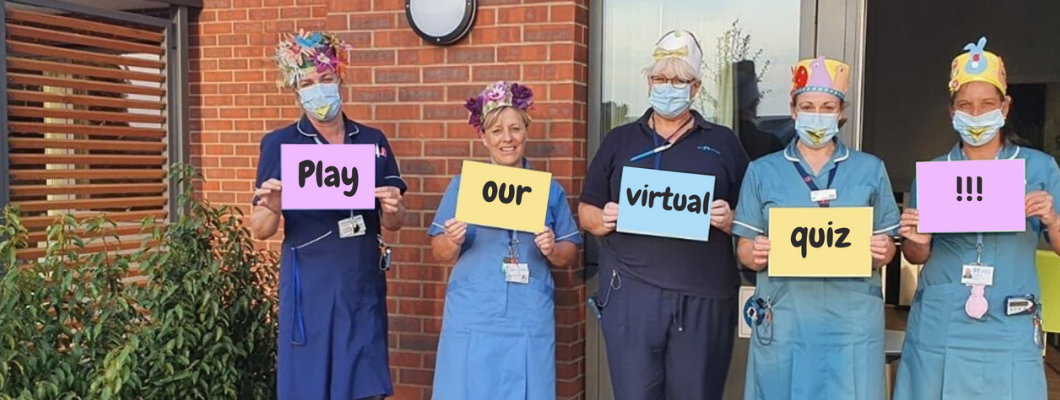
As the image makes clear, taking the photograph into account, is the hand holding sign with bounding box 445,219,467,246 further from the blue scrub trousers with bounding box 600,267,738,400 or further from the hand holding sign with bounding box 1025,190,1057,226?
the hand holding sign with bounding box 1025,190,1057,226

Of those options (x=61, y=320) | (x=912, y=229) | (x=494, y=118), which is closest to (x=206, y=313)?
(x=61, y=320)

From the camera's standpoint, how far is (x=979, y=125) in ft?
8.43

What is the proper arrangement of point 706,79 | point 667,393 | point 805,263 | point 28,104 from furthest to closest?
1. point 28,104
2. point 706,79
3. point 667,393
4. point 805,263

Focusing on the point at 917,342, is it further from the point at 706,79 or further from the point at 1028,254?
the point at 706,79

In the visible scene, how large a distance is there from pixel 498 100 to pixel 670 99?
0.58 m

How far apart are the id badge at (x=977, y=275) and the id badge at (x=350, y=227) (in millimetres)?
1993

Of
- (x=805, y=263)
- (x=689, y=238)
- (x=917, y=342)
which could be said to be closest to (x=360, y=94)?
(x=689, y=238)

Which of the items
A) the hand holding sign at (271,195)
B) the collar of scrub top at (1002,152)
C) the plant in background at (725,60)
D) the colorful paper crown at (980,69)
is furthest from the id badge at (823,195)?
the hand holding sign at (271,195)

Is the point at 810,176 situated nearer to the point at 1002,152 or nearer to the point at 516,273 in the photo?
the point at 1002,152

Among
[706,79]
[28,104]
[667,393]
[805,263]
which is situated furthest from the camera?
[28,104]

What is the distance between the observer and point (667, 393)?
2859mm

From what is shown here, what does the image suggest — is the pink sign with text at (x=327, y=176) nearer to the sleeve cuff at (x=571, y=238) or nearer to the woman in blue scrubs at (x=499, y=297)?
the woman in blue scrubs at (x=499, y=297)

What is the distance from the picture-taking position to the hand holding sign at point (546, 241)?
112 inches

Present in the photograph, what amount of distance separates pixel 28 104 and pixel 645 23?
139 inches
